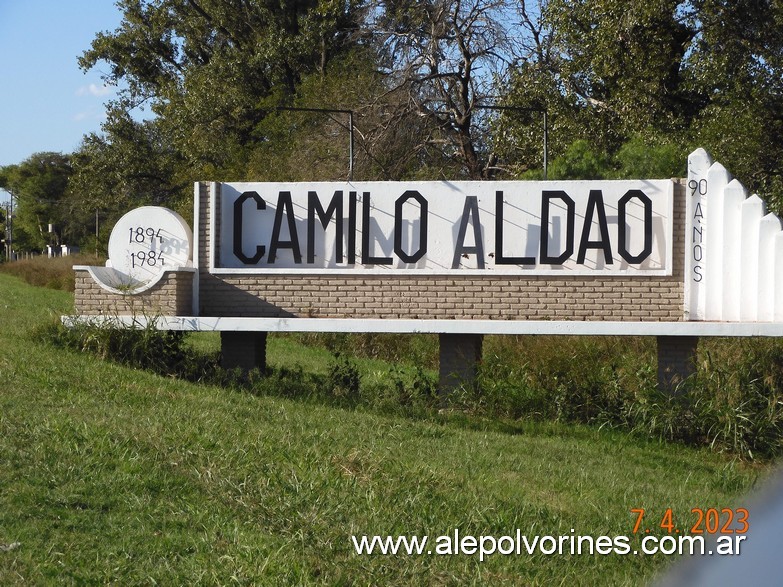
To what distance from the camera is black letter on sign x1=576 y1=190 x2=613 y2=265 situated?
13.5 metres

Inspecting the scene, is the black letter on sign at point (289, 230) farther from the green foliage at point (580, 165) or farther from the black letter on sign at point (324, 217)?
the green foliage at point (580, 165)

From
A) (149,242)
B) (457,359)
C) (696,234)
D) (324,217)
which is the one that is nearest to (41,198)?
(149,242)

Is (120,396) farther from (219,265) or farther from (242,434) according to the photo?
(219,265)

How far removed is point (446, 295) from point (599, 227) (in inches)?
91.5

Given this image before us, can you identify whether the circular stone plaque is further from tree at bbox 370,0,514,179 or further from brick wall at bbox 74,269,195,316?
tree at bbox 370,0,514,179

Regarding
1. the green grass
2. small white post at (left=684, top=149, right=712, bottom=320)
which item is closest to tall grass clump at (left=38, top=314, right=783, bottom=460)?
the green grass

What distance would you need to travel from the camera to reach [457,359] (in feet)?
45.5

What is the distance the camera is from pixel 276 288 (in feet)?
46.5

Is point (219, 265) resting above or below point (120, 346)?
above

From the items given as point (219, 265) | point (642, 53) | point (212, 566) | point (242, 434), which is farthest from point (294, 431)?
point (642, 53)

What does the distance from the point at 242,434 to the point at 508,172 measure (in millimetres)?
18519

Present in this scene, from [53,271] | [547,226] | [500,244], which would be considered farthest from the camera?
[53,271]

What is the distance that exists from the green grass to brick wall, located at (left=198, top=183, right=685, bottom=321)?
2147 mm
